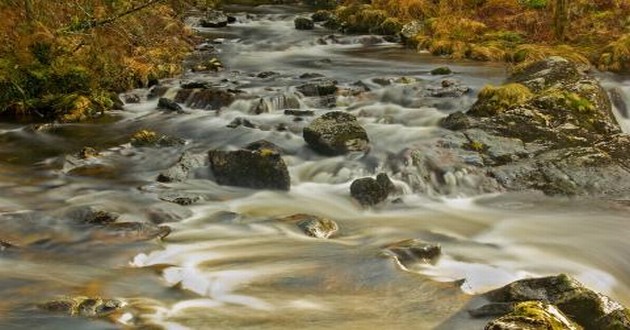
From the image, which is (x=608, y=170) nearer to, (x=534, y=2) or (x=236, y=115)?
(x=236, y=115)

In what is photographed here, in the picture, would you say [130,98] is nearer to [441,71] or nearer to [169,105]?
[169,105]

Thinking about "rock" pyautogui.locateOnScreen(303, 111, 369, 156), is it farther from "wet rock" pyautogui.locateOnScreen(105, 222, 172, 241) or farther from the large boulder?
"wet rock" pyautogui.locateOnScreen(105, 222, 172, 241)

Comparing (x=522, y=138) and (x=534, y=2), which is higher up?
(x=534, y=2)

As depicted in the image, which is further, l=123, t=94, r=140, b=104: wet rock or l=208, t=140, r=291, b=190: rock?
l=123, t=94, r=140, b=104: wet rock

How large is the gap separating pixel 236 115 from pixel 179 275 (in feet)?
24.9

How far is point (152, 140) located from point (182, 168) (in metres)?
1.90

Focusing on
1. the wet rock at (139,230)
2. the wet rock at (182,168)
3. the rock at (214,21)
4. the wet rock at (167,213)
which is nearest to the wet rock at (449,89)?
the wet rock at (182,168)

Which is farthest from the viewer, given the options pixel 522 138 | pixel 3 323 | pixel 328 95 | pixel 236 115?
pixel 328 95

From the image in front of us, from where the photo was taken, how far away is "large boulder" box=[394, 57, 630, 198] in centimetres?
931

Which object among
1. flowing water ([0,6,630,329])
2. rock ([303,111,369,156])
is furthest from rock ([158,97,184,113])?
rock ([303,111,369,156])

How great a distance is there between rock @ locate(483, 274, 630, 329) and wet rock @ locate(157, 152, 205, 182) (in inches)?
227

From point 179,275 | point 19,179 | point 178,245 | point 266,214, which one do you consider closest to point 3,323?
point 179,275

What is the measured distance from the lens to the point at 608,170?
30.8ft

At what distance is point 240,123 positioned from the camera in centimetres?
1266
